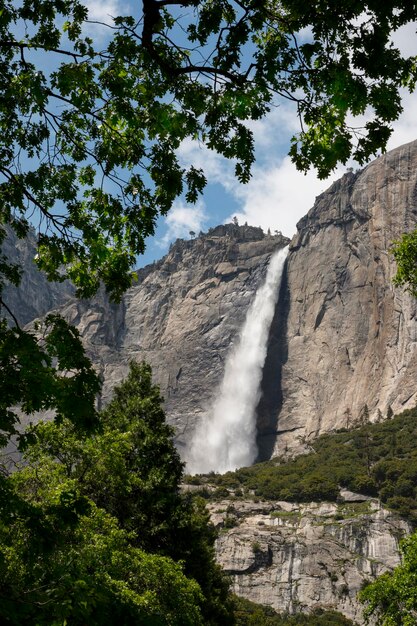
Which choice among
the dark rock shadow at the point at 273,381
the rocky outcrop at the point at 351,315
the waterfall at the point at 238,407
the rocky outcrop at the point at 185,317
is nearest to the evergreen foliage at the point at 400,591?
the rocky outcrop at the point at 351,315

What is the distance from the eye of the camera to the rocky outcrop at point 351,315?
10000cm

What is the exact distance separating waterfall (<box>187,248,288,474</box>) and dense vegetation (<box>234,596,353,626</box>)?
46.8 metres

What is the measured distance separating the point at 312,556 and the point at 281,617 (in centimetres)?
716

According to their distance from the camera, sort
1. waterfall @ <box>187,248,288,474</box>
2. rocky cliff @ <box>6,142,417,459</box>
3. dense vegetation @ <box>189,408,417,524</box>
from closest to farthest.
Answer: dense vegetation @ <box>189,408,417,524</box>
rocky cliff @ <box>6,142,417,459</box>
waterfall @ <box>187,248,288,474</box>

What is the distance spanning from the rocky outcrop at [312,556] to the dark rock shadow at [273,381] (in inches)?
1500

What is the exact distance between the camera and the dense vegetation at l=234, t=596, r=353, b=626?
50.5 metres

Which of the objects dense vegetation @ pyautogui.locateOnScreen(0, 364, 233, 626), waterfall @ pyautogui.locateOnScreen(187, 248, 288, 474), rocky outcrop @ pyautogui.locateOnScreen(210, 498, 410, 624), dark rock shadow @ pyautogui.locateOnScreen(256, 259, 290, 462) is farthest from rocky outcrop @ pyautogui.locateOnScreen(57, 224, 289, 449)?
dense vegetation @ pyautogui.locateOnScreen(0, 364, 233, 626)

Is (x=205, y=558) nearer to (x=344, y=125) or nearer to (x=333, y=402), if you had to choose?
(x=344, y=125)

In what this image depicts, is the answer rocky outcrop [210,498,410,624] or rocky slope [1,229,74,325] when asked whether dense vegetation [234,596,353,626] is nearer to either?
rocky outcrop [210,498,410,624]

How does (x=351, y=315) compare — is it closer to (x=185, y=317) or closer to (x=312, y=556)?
(x=185, y=317)

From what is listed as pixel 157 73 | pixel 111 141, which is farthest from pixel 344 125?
pixel 111 141

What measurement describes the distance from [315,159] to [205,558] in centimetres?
2200

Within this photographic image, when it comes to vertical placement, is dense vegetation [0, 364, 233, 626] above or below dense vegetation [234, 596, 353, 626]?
above

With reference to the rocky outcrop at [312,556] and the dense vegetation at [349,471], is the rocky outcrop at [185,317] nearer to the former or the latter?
the dense vegetation at [349,471]
